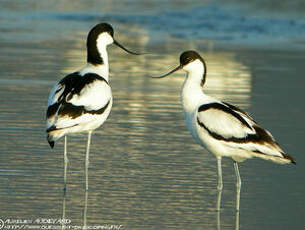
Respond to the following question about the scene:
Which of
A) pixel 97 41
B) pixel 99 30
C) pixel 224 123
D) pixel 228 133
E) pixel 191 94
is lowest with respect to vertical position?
pixel 228 133

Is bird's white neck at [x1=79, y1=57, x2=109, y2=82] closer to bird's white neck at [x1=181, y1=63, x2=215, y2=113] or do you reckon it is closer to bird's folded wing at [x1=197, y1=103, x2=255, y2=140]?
bird's white neck at [x1=181, y1=63, x2=215, y2=113]

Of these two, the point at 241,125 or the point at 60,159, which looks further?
the point at 60,159

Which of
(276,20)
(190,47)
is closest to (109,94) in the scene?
(190,47)

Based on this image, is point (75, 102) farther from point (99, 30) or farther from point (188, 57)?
point (99, 30)

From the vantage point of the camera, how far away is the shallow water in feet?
25.9

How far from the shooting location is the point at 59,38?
22.5 m

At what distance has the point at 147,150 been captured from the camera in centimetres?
1027

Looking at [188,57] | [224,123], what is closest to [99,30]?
[188,57]

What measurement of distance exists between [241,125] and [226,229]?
1375mm

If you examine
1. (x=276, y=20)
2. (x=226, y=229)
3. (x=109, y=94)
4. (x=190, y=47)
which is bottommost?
(x=226, y=229)

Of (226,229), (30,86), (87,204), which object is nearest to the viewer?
(226,229)

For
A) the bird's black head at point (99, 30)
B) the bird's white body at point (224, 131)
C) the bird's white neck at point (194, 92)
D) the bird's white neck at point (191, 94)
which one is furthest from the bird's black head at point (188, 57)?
the bird's black head at point (99, 30)

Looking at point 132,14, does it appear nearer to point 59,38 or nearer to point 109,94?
point 59,38

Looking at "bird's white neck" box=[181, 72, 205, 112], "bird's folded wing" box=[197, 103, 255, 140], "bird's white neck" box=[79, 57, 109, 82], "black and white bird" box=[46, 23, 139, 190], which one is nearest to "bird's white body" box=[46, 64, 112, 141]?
"black and white bird" box=[46, 23, 139, 190]
